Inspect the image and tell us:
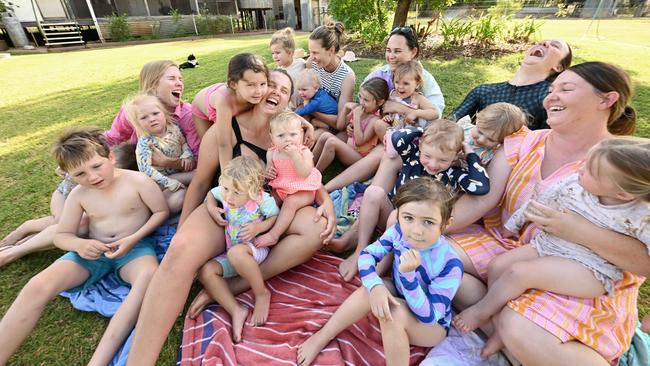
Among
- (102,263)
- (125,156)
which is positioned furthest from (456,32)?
(102,263)

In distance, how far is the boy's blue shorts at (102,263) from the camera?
230cm

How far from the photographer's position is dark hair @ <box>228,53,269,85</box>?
2.36 meters

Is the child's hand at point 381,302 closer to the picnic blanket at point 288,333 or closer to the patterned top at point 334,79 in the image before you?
the picnic blanket at point 288,333

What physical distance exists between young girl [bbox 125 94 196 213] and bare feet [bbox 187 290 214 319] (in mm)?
950

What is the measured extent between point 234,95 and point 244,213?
0.97 m

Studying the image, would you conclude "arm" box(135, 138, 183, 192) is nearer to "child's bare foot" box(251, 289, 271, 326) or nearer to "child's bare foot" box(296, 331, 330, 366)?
"child's bare foot" box(251, 289, 271, 326)

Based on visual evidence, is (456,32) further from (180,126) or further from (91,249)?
(91,249)

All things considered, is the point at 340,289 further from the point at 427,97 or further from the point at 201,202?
the point at 427,97

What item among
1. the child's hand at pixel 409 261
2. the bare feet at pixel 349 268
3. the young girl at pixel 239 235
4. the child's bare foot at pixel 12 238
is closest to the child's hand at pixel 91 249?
the young girl at pixel 239 235

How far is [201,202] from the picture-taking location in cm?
268

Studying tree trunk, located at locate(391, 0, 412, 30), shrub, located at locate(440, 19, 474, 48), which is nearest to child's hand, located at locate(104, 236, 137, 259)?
shrub, located at locate(440, 19, 474, 48)

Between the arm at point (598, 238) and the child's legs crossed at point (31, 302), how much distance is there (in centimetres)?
294

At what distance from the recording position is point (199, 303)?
2.21m

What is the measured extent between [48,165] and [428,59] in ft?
26.6
